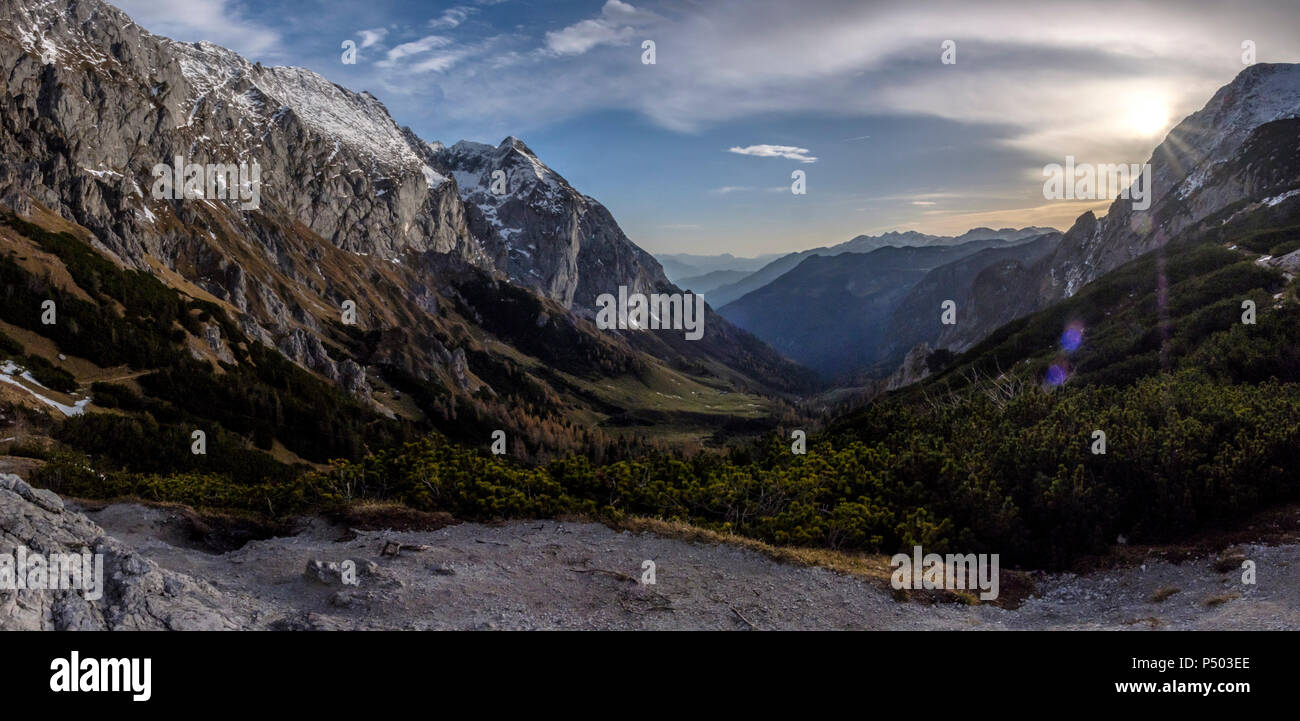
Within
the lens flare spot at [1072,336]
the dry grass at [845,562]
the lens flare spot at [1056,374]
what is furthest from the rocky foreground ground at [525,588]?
the lens flare spot at [1072,336]

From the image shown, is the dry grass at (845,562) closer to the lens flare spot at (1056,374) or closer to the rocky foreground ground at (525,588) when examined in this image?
the rocky foreground ground at (525,588)

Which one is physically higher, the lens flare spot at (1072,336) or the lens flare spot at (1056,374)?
the lens flare spot at (1072,336)

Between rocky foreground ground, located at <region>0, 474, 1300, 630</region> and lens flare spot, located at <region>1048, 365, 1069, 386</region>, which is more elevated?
lens flare spot, located at <region>1048, 365, 1069, 386</region>

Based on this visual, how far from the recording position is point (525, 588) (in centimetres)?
1795

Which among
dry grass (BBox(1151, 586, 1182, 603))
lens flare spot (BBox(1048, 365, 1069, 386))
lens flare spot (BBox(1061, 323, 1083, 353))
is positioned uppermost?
lens flare spot (BBox(1061, 323, 1083, 353))

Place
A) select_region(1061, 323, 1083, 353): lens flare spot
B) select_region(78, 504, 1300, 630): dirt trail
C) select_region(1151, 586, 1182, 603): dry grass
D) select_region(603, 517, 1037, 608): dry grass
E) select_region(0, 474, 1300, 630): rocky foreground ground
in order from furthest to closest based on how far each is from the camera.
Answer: select_region(1061, 323, 1083, 353): lens flare spot
select_region(603, 517, 1037, 608): dry grass
select_region(1151, 586, 1182, 603): dry grass
select_region(78, 504, 1300, 630): dirt trail
select_region(0, 474, 1300, 630): rocky foreground ground

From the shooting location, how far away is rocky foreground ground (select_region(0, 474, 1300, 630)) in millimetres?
13906

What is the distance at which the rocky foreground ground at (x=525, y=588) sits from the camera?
13906 mm

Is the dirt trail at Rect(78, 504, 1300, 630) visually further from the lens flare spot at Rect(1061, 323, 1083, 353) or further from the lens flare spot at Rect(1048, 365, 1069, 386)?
the lens flare spot at Rect(1061, 323, 1083, 353)

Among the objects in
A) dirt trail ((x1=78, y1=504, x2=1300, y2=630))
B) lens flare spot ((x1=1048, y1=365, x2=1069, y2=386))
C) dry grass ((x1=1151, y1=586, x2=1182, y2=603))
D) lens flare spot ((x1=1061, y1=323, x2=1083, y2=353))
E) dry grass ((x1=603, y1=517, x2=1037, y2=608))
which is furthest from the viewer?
lens flare spot ((x1=1061, y1=323, x2=1083, y2=353))

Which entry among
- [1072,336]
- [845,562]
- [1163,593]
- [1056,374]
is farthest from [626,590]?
[1072,336]

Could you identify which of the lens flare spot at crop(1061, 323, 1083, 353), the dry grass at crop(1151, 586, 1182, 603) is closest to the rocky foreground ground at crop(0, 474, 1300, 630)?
the dry grass at crop(1151, 586, 1182, 603)

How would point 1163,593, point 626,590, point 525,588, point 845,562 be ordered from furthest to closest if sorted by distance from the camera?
point 845,562, point 1163,593, point 626,590, point 525,588

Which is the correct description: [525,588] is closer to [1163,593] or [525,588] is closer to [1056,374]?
[1163,593]
